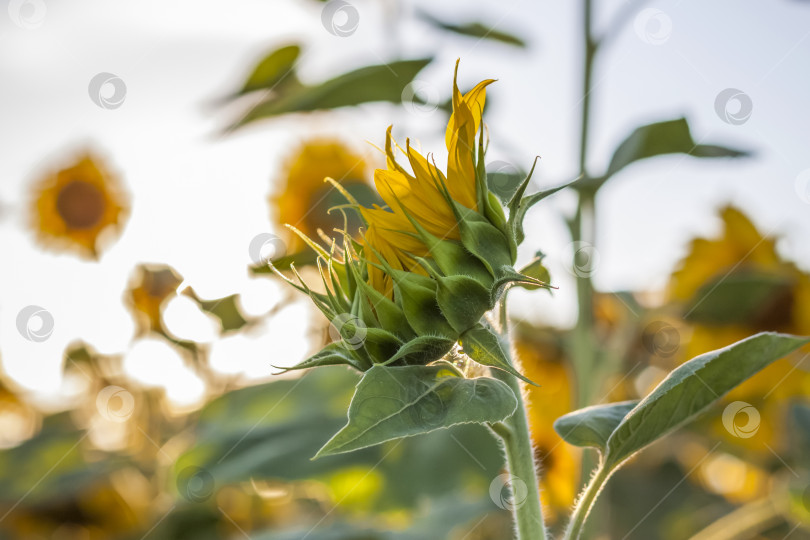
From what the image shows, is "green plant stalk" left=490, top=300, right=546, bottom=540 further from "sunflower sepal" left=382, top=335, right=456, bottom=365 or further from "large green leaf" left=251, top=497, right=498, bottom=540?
"large green leaf" left=251, top=497, right=498, bottom=540

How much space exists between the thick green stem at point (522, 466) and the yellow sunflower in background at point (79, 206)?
170 cm

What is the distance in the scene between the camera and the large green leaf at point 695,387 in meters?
0.57

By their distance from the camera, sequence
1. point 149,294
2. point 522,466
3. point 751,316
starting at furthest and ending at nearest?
1. point 149,294
2. point 751,316
3. point 522,466

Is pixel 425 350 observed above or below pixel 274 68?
below

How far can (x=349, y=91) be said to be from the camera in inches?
46.1

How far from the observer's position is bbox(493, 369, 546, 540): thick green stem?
602mm

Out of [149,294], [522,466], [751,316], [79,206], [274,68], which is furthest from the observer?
[79,206]

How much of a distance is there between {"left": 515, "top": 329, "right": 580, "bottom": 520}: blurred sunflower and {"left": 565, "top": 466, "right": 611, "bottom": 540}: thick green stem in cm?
89

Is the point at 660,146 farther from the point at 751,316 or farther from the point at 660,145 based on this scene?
the point at 751,316

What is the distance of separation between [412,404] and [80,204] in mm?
1897

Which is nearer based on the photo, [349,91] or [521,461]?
[521,461]

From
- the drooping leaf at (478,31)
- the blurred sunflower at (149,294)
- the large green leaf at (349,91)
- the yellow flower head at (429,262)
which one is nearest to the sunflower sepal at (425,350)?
the yellow flower head at (429,262)

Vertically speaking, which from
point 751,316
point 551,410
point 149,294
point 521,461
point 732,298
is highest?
point 521,461

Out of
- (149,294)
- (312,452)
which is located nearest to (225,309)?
(312,452)
